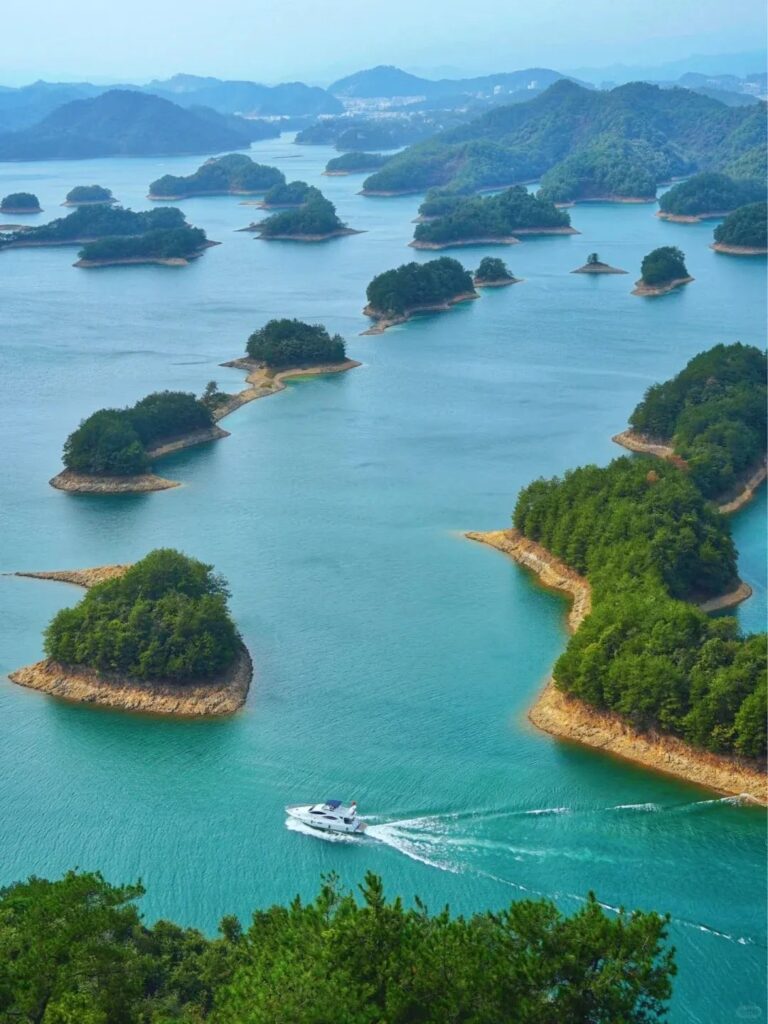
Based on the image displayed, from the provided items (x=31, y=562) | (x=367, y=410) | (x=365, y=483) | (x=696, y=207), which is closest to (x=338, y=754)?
(x=31, y=562)

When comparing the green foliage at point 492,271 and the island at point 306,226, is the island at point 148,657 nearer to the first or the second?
the green foliage at point 492,271

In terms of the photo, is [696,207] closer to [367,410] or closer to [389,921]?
[367,410]

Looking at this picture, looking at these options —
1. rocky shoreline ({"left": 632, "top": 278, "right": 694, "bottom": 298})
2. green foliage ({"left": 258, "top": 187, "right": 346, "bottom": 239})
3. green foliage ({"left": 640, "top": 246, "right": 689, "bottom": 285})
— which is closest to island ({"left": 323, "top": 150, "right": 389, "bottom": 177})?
green foliage ({"left": 258, "top": 187, "right": 346, "bottom": 239})

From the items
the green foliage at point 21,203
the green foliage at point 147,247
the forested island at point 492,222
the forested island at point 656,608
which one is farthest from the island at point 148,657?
the green foliage at point 21,203

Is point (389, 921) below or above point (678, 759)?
above

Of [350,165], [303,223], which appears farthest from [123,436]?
[350,165]

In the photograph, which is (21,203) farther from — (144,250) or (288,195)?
(144,250)

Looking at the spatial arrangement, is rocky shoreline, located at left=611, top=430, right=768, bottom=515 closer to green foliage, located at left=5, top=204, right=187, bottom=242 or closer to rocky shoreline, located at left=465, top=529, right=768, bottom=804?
rocky shoreline, located at left=465, top=529, right=768, bottom=804
